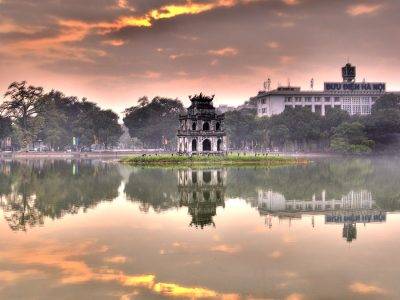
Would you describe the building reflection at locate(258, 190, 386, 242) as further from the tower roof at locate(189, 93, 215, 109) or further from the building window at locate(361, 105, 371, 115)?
the building window at locate(361, 105, 371, 115)

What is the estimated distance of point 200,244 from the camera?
81.0ft

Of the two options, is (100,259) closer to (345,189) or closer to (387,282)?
(387,282)

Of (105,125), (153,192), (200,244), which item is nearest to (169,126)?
(105,125)

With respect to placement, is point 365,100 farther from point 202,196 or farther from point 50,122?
point 202,196

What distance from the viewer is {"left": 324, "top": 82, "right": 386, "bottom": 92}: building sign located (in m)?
190

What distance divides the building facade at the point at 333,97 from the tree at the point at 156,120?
116 ft

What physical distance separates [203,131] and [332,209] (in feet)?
231

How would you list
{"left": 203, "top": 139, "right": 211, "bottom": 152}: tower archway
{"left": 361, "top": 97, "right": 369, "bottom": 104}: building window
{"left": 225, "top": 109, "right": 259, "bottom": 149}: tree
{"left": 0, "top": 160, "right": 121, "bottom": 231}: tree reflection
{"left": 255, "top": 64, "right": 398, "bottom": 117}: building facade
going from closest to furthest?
{"left": 0, "top": 160, "right": 121, "bottom": 231}: tree reflection
{"left": 203, "top": 139, "right": 211, "bottom": 152}: tower archway
{"left": 225, "top": 109, "right": 259, "bottom": 149}: tree
{"left": 255, "top": 64, "right": 398, "bottom": 117}: building facade
{"left": 361, "top": 97, "right": 369, "bottom": 104}: building window

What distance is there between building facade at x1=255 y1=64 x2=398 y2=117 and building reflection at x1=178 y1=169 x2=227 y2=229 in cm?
12960

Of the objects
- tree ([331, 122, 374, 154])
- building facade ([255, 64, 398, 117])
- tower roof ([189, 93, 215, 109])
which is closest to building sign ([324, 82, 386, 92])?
building facade ([255, 64, 398, 117])

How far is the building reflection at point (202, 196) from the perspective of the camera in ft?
107

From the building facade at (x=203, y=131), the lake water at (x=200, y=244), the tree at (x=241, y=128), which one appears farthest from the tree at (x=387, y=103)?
the lake water at (x=200, y=244)

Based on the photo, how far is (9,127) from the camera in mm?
155500

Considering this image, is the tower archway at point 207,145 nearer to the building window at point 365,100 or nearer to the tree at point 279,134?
the tree at point 279,134
